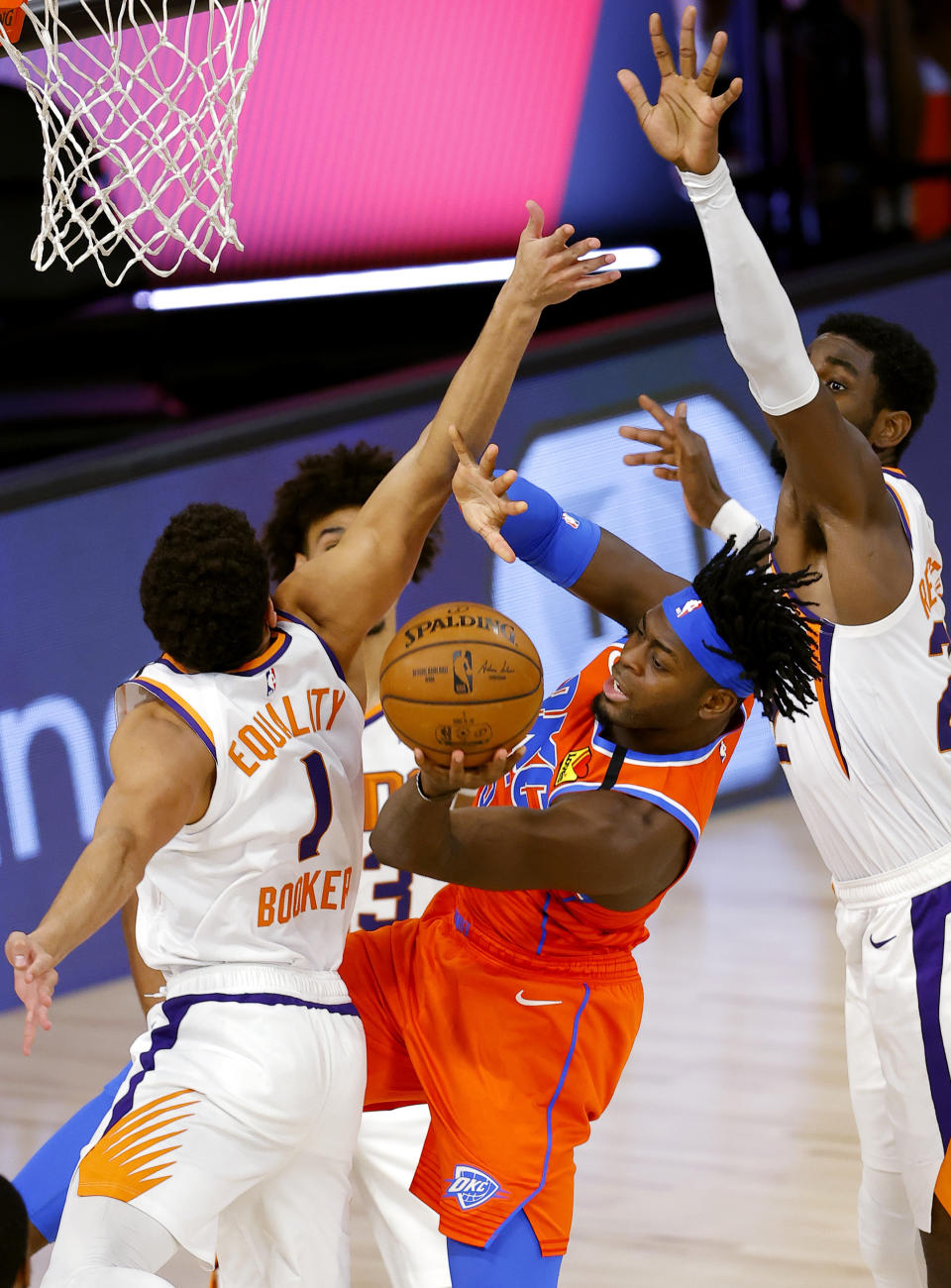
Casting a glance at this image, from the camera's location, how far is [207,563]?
2895 mm

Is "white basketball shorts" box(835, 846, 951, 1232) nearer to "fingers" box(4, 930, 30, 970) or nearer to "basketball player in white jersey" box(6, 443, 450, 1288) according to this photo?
"basketball player in white jersey" box(6, 443, 450, 1288)

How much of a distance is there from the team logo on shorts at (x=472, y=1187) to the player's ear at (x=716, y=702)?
0.94 meters

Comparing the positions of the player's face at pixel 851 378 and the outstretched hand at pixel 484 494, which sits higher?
the outstretched hand at pixel 484 494

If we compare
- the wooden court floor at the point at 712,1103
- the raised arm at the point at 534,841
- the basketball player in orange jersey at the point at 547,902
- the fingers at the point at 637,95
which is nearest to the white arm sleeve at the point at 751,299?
the fingers at the point at 637,95

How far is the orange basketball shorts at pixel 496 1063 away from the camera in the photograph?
309 centimetres

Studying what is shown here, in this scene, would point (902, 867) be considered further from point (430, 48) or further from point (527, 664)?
point (430, 48)

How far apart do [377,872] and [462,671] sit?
139cm

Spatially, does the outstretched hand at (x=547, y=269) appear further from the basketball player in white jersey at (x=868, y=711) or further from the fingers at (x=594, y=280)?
the basketball player in white jersey at (x=868, y=711)

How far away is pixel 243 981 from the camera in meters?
2.96

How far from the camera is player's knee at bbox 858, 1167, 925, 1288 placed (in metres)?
3.47

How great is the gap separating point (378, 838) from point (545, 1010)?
62 cm

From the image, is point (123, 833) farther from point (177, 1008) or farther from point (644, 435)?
point (644, 435)

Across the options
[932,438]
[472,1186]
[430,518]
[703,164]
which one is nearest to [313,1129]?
[472,1186]

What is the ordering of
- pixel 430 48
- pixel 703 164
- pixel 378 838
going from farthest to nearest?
pixel 430 48 < pixel 703 164 < pixel 378 838
